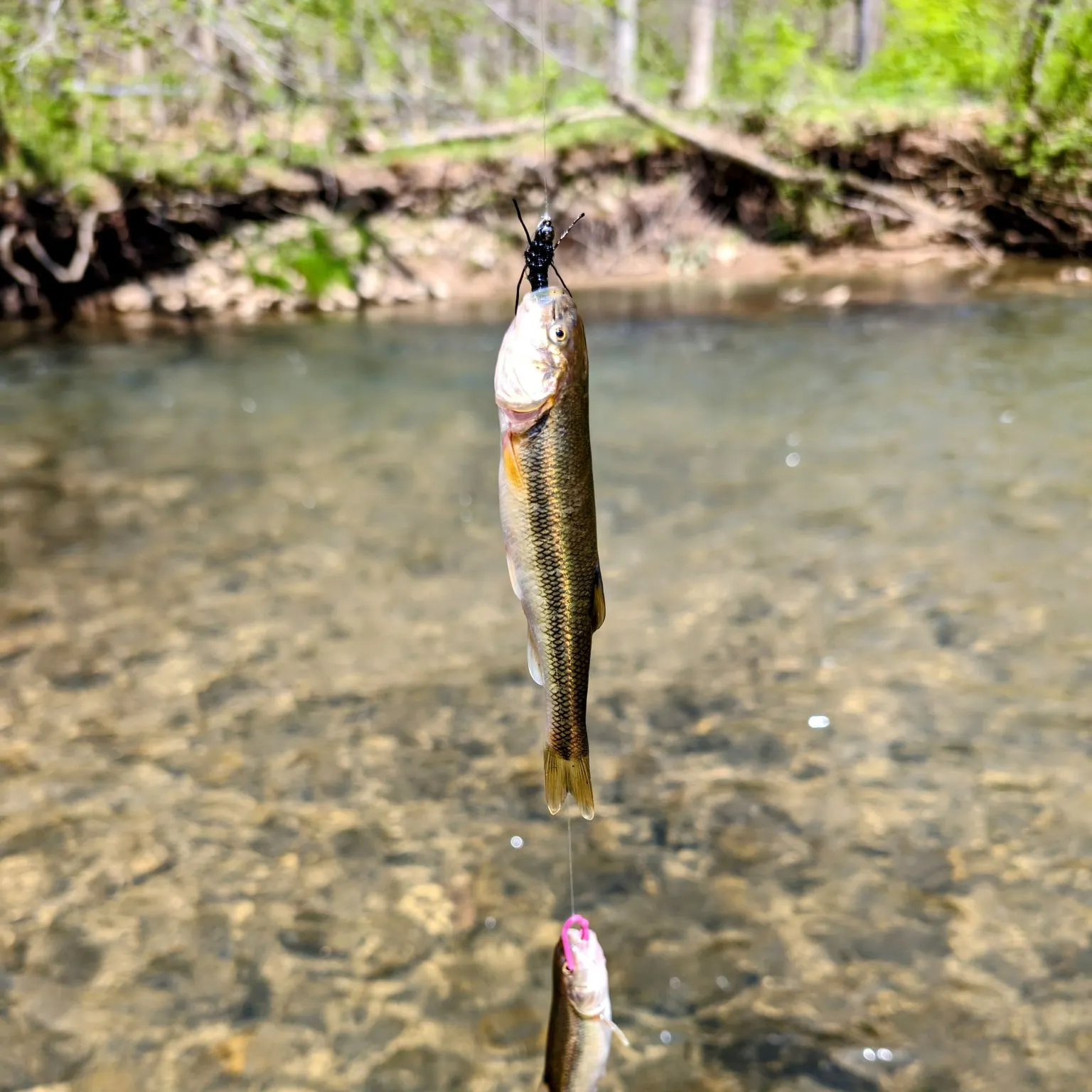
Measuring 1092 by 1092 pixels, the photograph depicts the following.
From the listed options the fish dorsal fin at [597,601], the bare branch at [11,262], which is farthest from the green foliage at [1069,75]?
the fish dorsal fin at [597,601]

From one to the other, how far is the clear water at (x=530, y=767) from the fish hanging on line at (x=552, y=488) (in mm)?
2237

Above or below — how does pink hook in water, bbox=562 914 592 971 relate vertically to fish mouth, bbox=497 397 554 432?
below

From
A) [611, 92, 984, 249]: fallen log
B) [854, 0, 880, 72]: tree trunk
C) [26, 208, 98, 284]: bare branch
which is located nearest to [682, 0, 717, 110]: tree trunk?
[611, 92, 984, 249]: fallen log

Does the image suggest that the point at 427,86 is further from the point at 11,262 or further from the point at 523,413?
the point at 523,413

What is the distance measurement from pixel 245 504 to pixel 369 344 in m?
7.07

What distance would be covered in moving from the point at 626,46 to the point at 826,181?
6.48m

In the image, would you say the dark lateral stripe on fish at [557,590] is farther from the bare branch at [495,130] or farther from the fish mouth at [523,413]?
the bare branch at [495,130]

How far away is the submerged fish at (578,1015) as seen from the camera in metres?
2.79

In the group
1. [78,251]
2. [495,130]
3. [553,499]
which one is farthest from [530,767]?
[495,130]

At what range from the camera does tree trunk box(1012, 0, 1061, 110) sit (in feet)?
64.8

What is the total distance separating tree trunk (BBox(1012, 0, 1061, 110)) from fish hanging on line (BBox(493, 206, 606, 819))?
2109 cm

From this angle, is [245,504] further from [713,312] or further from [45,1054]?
[713,312]

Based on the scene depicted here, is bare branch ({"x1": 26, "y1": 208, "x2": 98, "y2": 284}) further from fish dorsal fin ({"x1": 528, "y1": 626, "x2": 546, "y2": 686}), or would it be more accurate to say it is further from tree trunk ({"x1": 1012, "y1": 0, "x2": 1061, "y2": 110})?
fish dorsal fin ({"x1": 528, "y1": 626, "x2": 546, "y2": 686})

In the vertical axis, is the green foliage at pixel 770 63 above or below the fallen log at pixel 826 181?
above
